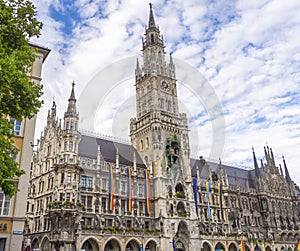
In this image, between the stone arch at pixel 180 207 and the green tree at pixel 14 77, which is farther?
the stone arch at pixel 180 207

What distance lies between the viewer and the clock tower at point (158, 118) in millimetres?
66750

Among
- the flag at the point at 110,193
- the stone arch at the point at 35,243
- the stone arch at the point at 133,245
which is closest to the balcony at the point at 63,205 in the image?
the flag at the point at 110,193

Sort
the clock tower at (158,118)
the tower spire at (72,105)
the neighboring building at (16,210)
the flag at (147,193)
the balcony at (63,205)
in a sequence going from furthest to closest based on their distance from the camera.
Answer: the clock tower at (158,118) → the flag at (147,193) → the tower spire at (72,105) → the balcony at (63,205) → the neighboring building at (16,210)

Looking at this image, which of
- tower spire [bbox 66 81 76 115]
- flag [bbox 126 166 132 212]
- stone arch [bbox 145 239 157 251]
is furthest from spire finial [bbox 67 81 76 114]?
stone arch [bbox 145 239 157 251]

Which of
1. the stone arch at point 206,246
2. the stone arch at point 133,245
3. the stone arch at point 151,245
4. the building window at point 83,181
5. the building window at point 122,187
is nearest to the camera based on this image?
the building window at point 83,181

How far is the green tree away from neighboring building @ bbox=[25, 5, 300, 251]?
32.5 m

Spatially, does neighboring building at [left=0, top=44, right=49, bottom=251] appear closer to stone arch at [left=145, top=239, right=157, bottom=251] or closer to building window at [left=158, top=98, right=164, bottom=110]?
stone arch at [left=145, top=239, right=157, bottom=251]

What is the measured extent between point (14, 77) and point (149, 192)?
48.2 m

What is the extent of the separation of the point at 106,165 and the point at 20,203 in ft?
98.6

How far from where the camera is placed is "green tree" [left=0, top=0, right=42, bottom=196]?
53.2 feet

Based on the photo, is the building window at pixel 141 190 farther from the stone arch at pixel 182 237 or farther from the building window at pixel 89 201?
the building window at pixel 89 201

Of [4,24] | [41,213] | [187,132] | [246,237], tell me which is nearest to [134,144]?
[187,132]

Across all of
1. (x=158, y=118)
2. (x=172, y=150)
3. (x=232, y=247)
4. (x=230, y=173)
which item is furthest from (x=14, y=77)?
(x=230, y=173)

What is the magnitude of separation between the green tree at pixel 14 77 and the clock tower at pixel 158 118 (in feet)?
157
